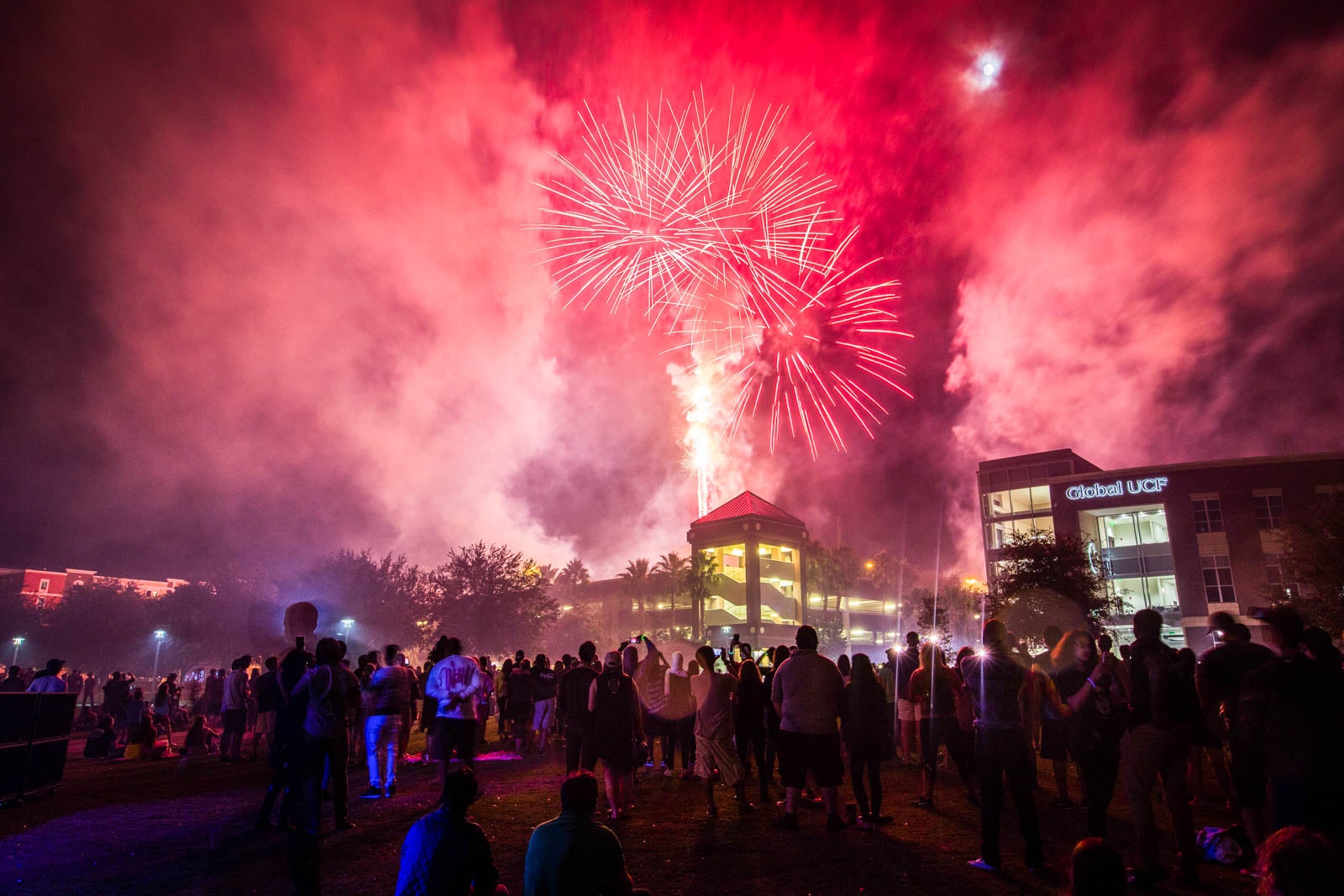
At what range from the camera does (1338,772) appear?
4.36 metres

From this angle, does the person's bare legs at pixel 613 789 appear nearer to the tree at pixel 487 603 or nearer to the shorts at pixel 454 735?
the shorts at pixel 454 735

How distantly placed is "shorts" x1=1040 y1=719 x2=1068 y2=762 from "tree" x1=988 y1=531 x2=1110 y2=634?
1484 inches

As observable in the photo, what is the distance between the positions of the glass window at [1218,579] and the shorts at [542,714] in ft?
191

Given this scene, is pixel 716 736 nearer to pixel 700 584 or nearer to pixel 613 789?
pixel 613 789

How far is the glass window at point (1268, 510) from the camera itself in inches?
2159

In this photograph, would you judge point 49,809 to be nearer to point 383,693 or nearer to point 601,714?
point 383,693

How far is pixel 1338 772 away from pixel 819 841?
465 centimetres

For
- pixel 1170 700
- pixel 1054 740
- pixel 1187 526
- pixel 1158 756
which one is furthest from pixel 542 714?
pixel 1187 526

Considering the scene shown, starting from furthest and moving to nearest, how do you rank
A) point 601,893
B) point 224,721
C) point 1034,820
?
point 224,721 < point 1034,820 < point 601,893

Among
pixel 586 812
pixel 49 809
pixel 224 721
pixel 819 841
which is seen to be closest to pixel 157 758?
pixel 224 721

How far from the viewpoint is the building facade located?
5425 cm

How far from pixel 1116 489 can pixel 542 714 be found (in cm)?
6129

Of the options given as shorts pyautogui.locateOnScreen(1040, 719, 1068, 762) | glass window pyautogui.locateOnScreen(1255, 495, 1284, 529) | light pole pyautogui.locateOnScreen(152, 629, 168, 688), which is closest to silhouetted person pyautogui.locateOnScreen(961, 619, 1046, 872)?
shorts pyautogui.locateOnScreen(1040, 719, 1068, 762)

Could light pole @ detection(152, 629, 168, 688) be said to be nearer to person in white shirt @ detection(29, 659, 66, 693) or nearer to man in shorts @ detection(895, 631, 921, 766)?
person in white shirt @ detection(29, 659, 66, 693)
